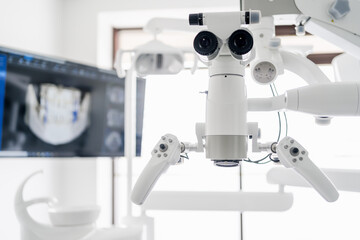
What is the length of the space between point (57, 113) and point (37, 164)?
50 cm

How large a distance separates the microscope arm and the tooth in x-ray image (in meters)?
1.59

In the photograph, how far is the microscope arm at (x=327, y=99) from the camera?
2.25ft

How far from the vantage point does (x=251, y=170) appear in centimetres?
284

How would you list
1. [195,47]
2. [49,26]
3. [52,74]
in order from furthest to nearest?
[49,26] < [52,74] < [195,47]

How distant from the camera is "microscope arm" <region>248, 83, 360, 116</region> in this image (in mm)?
685

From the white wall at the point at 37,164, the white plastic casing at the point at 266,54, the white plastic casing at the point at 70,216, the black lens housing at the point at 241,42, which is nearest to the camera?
the black lens housing at the point at 241,42

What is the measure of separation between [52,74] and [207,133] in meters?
1.49

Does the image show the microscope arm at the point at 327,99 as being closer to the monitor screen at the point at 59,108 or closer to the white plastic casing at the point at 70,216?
the white plastic casing at the point at 70,216

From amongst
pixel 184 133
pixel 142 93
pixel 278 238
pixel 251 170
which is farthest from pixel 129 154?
pixel 278 238

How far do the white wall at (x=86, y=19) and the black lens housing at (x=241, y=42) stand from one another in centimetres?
213

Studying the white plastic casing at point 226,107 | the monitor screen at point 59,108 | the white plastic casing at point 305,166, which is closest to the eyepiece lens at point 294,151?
the white plastic casing at point 305,166

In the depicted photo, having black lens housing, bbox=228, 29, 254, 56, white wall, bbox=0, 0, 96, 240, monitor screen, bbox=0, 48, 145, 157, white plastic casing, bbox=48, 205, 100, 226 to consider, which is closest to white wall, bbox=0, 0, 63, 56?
white wall, bbox=0, 0, 96, 240

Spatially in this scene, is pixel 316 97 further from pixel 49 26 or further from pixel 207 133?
pixel 49 26

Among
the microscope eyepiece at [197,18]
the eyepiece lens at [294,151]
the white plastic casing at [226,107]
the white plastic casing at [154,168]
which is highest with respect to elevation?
the microscope eyepiece at [197,18]
